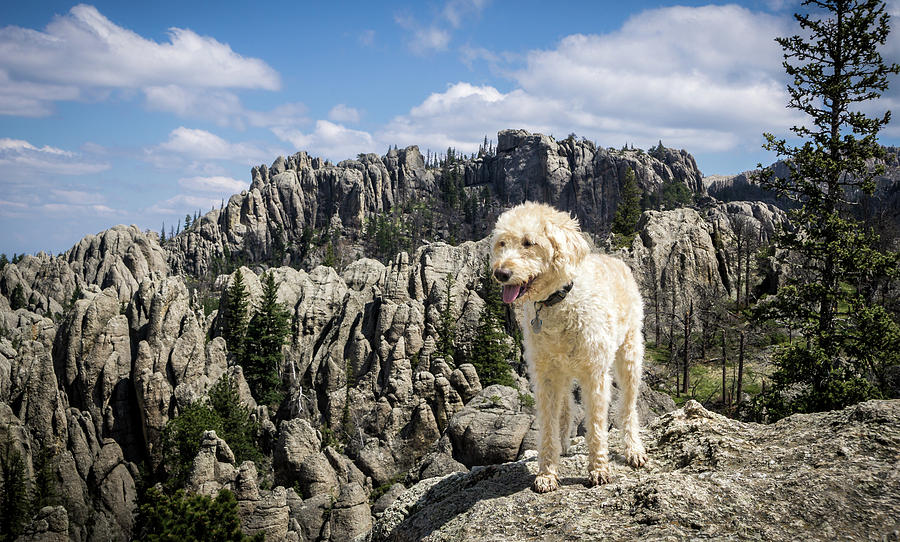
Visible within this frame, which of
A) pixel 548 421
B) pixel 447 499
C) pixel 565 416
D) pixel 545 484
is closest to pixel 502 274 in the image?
pixel 548 421

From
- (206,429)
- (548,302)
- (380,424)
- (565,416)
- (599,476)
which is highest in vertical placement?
(548,302)

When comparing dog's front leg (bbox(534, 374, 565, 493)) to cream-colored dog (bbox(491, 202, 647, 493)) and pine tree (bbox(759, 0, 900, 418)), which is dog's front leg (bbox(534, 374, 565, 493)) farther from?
pine tree (bbox(759, 0, 900, 418))

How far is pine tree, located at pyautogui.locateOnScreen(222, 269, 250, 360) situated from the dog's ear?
5045cm

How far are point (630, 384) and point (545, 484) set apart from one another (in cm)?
139

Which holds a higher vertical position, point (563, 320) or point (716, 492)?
point (563, 320)

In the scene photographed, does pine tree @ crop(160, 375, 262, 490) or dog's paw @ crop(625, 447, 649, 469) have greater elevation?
dog's paw @ crop(625, 447, 649, 469)

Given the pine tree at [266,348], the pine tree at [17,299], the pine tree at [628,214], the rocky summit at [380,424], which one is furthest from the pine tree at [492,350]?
the pine tree at [17,299]

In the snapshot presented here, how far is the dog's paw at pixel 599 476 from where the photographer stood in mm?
4398

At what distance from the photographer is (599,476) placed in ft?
14.5

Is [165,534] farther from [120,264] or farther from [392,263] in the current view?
[120,264]

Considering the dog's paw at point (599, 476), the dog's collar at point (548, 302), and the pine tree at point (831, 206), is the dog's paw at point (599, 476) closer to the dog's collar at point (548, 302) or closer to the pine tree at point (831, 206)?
the dog's collar at point (548, 302)

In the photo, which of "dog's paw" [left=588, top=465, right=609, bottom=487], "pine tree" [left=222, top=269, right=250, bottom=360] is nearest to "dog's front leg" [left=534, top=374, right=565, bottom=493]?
"dog's paw" [left=588, top=465, right=609, bottom=487]

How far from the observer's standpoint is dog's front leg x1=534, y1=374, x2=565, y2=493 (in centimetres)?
466

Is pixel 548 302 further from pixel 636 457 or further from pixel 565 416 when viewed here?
pixel 636 457
